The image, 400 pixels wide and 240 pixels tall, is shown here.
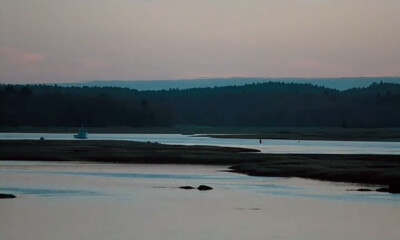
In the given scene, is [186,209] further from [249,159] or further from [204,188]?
[249,159]

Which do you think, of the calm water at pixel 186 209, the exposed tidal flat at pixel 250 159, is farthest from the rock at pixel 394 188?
the exposed tidal flat at pixel 250 159

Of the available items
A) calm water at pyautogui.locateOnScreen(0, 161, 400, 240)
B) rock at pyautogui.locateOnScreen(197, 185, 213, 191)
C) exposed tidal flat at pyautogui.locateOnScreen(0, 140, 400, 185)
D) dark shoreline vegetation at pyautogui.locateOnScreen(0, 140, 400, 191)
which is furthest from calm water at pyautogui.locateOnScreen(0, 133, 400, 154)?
rock at pyautogui.locateOnScreen(197, 185, 213, 191)

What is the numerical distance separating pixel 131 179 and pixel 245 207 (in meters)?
15.5

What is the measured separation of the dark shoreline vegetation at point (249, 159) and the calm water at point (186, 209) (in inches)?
126

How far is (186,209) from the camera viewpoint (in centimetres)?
3900

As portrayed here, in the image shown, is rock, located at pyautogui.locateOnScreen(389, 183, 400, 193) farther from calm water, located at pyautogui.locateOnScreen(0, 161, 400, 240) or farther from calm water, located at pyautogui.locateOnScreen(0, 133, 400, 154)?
calm water, located at pyautogui.locateOnScreen(0, 133, 400, 154)

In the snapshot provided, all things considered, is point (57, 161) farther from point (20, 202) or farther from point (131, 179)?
point (20, 202)

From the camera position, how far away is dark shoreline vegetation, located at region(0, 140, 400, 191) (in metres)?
56.2

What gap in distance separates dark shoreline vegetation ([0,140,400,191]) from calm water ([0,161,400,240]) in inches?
126

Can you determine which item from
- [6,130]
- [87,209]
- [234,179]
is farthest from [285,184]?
[6,130]

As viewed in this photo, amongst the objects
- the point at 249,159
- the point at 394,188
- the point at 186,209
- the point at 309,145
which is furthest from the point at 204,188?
the point at 309,145

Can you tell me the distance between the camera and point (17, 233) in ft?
105

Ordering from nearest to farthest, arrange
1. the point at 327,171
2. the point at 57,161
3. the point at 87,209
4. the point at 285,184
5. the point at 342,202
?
the point at 87,209
the point at 342,202
the point at 285,184
the point at 327,171
the point at 57,161

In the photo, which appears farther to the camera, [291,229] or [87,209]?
[87,209]
